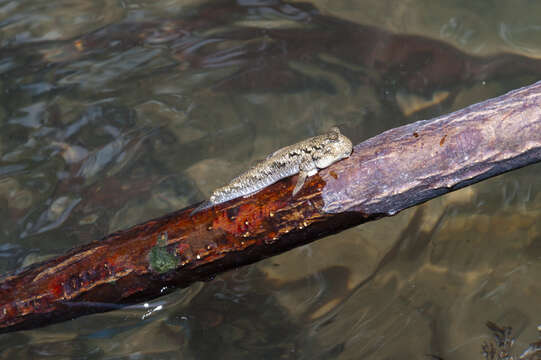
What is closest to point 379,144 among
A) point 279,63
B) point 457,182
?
point 457,182

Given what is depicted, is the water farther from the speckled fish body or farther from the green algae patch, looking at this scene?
the speckled fish body

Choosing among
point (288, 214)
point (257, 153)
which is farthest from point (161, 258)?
point (257, 153)

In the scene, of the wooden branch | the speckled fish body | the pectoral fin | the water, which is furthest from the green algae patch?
the water

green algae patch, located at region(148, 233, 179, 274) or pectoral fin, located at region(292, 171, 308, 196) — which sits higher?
pectoral fin, located at region(292, 171, 308, 196)

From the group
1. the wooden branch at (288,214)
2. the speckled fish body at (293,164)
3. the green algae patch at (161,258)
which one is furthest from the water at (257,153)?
the speckled fish body at (293,164)

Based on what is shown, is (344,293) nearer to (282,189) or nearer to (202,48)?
(282,189)

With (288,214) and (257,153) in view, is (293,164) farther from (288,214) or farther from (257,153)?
(257,153)

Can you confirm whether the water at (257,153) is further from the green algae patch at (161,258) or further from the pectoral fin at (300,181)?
the pectoral fin at (300,181)
